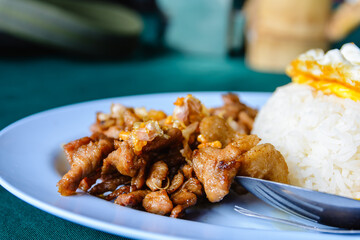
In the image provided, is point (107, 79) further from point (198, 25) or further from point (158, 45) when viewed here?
point (158, 45)

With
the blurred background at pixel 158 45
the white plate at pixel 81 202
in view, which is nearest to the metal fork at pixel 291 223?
the white plate at pixel 81 202

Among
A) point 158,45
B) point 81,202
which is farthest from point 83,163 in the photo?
point 158,45

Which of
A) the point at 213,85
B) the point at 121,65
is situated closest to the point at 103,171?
the point at 213,85

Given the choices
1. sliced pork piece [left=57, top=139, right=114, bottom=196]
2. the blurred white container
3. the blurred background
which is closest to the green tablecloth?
the blurred background

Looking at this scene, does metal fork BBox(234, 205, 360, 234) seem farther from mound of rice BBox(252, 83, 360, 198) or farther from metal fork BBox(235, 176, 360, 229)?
mound of rice BBox(252, 83, 360, 198)

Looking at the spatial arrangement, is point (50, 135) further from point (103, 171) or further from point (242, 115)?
point (242, 115)

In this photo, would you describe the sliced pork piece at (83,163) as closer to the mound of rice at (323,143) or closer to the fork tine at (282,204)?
the fork tine at (282,204)
